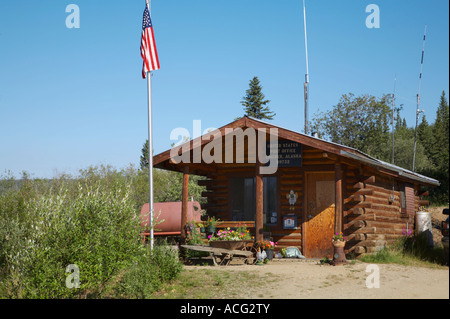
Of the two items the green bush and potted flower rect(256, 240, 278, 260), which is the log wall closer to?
potted flower rect(256, 240, 278, 260)

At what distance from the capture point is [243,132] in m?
16.3

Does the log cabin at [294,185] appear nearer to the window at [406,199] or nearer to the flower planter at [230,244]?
the flower planter at [230,244]

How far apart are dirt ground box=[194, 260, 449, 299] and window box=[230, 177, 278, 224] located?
346 cm

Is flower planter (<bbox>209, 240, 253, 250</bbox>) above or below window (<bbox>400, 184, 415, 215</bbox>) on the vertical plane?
below

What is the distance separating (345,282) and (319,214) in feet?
18.2

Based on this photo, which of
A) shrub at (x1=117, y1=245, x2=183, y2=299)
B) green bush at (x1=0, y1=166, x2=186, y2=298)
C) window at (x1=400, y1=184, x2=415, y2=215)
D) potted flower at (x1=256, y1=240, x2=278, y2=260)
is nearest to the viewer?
green bush at (x1=0, y1=166, x2=186, y2=298)

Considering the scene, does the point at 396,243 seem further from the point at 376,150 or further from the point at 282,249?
the point at 376,150

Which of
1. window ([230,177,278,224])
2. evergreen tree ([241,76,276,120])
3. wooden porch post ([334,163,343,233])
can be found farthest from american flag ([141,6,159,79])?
evergreen tree ([241,76,276,120])

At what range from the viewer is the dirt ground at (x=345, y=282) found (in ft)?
32.1

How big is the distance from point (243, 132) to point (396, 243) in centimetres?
627

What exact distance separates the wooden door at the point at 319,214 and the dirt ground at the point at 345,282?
2431 millimetres

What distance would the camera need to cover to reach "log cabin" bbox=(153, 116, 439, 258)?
50.6 ft
